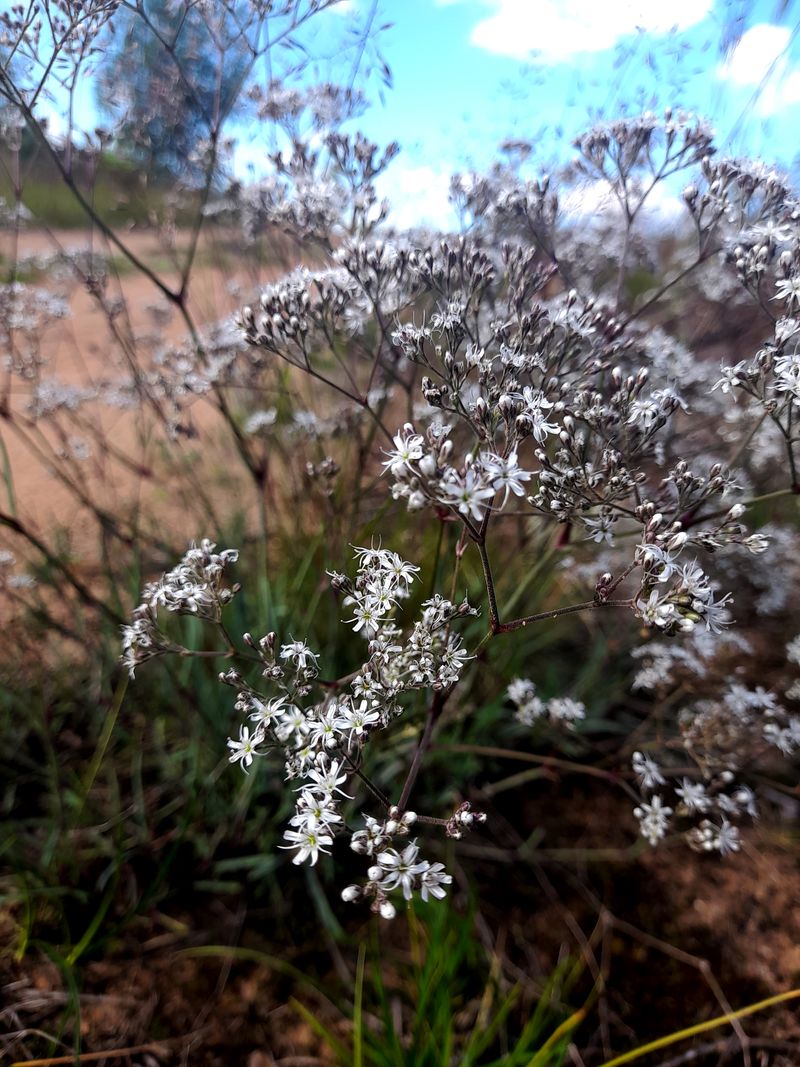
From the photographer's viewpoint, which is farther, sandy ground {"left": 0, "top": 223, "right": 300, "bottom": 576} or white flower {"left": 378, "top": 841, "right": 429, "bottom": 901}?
sandy ground {"left": 0, "top": 223, "right": 300, "bottom": 576}

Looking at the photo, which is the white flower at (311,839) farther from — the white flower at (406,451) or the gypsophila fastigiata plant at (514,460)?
the white flower at (406,451)

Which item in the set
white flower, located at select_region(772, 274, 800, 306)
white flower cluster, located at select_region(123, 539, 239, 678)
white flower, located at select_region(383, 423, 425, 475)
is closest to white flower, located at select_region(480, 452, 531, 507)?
white flower, located at select_region(383, 423, 425, 475)

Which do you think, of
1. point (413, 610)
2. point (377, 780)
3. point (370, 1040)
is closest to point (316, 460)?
point (413, 610)

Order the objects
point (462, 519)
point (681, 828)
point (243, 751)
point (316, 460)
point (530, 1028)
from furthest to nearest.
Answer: point (316, 460) < point (681, 828) < point (530, 1028) < point (243, 751) < point (462, 519)

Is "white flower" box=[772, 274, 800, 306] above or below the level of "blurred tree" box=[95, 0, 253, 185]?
below

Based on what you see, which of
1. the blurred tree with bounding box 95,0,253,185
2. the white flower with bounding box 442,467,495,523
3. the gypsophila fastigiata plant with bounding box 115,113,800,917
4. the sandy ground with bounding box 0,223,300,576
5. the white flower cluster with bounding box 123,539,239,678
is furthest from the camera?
the sandy ground with bounding box 0,223,300,576

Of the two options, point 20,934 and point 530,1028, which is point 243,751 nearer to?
point 530,1028

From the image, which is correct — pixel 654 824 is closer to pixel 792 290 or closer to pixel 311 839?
pixel 311 839

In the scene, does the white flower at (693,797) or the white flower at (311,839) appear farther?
the white flower at (693,797)

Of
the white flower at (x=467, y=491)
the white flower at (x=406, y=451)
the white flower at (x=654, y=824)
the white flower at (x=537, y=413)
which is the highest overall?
the white flower at (x=537, y=413)

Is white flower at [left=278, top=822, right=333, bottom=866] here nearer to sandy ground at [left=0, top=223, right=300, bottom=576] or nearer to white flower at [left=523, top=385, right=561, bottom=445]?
white flower at [left=523, top=385, right=561, bottom=445]

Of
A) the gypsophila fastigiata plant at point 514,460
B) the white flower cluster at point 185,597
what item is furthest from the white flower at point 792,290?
the white flower cluster at point 185,597
